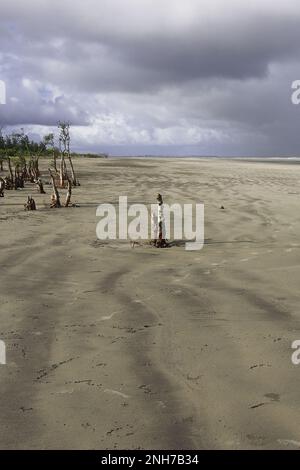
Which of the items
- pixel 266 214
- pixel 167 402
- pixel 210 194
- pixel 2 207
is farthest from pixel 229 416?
pixel 210 194

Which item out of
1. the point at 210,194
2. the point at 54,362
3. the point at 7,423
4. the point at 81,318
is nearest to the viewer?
the point at 7,423

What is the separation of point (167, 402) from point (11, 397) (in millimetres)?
965

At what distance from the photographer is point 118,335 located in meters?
4.01

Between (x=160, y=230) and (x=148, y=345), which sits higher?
(x=160, y=230)

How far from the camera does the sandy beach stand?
2674 millimetres

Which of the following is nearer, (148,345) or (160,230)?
(148,345)

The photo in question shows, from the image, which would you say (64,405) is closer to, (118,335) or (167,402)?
(167,402)

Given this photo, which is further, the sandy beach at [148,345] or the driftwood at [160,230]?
the driftwood at [160,230]

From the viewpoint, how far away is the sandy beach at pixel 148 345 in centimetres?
267

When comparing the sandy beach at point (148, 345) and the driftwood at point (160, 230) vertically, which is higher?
the driftwood at point (160, 230)

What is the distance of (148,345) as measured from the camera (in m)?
3.80

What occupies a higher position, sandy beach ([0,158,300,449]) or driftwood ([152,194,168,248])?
driftwood ([152,194,168,248])

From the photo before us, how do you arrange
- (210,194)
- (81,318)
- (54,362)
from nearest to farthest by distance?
(54,362) → (81,318) → (210,194)

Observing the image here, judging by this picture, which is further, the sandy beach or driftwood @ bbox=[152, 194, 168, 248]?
driftwood @ bbox=[152, 194, 168, 248]
